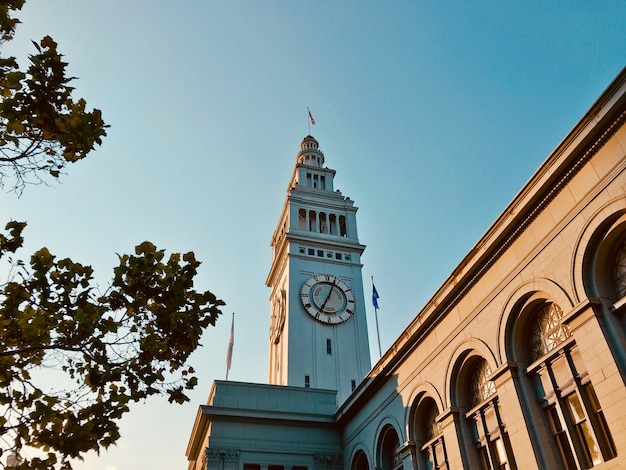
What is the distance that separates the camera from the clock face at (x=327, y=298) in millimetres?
48781

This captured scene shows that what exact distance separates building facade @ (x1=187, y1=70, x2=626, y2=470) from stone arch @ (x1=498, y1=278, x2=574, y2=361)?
1.4 inches

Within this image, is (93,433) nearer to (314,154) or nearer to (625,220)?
(625,220)

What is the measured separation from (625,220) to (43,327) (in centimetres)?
1460

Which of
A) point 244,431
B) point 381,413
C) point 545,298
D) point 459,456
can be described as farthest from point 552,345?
point 244,431

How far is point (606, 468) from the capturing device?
49.5 feet

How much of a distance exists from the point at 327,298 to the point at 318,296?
83 cm

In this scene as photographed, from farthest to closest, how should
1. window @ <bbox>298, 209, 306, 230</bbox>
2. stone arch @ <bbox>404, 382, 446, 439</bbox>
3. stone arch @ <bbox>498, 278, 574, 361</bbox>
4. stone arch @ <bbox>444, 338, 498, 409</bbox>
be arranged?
1. window @ <bbox>298, 209, 306, 230</bbox>
2. stone arch @ <bbox>404, 382, 446, 439</bbox>
3. stone arch @ <bbox>444, 338, 498, 409</bbox>
4. stone arch @ <bbox>498, 278, 574, 361</bbox>

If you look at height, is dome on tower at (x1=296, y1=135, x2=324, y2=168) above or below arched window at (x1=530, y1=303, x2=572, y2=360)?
above

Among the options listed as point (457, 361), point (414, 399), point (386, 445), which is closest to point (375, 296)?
point (386, 445)

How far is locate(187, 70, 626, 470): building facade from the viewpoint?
15805 millimetres

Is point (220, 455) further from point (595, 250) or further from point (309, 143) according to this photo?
point (309, 143)

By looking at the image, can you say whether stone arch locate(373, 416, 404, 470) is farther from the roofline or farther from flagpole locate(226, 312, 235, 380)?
flagpole locate(226, 312, 235, 380)

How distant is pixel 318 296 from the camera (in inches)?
1959

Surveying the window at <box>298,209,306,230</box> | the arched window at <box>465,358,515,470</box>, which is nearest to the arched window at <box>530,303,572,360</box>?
the arched window at <box>465,358,515,470</box>
